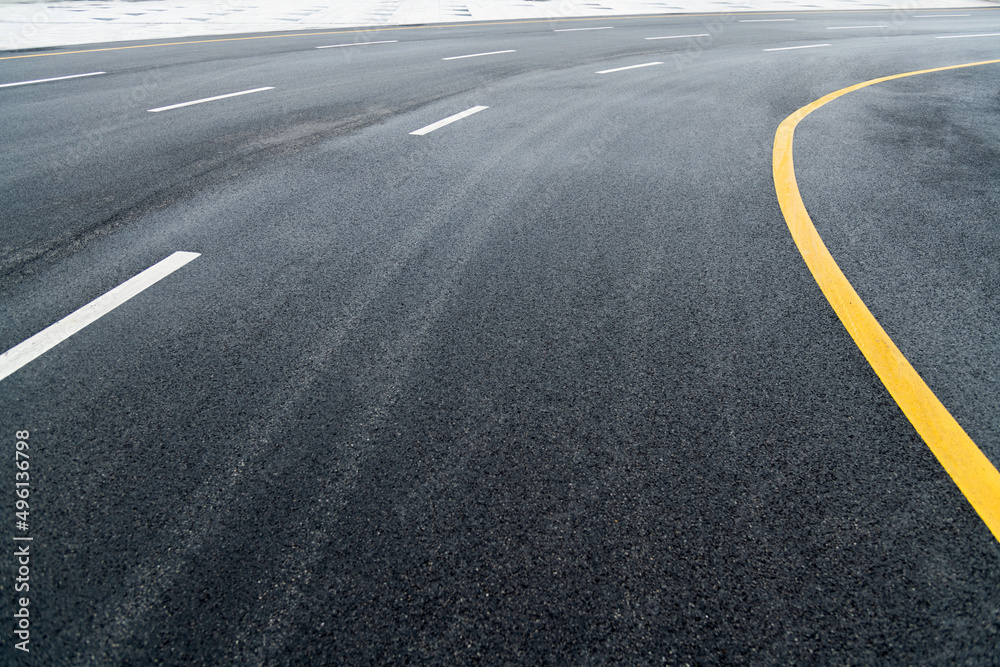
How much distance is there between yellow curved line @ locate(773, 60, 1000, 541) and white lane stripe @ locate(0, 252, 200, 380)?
12.8 ft

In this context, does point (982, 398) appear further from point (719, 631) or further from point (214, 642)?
point (214, 642)

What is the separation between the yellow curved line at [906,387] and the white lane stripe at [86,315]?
3.89m

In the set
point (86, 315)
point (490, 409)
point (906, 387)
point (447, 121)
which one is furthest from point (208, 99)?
point (906, 387)

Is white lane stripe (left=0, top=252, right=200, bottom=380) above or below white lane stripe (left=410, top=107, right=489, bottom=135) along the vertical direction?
below

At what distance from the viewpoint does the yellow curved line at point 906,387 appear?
218 centimetres

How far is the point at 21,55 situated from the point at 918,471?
15.1 metres

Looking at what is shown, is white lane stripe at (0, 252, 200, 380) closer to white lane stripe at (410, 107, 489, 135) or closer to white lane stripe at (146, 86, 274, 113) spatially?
white lane stripe at (410, 107, 489, 135)

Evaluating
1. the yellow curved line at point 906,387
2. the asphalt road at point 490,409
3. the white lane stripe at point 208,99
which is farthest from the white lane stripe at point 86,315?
the white lane stripe at point 208,99

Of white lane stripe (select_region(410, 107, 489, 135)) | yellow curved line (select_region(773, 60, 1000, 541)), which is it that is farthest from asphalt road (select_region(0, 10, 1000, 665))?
white lane stripe (select_region(410, 107, 489, 135))

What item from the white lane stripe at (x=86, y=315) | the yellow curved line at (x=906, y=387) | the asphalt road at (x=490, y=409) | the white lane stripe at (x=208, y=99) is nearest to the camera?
the asphalt road at (x=490, y=409)

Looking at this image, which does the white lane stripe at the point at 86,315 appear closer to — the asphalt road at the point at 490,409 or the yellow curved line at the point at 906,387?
the asphalt road at the point at 490,409

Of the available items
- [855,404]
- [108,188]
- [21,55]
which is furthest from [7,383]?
[21,55]

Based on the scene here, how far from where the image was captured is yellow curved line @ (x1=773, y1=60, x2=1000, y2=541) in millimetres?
2176

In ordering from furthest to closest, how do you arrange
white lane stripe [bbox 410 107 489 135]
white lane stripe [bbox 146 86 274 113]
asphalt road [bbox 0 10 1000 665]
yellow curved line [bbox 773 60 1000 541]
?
white lane stripe [bbox 146 86 274 113] → white lane stripe [bbox 410 107 489 135] → yellow curved line [bbox 773 60 1000 541] → asphalt road [bbox 0 10 1000 665]
